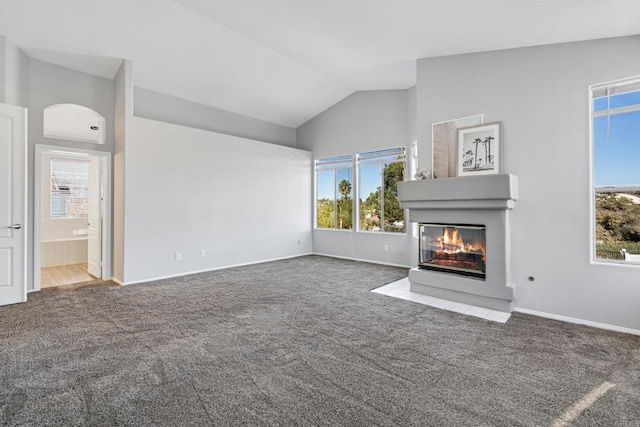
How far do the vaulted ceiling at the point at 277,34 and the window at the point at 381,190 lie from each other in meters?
1.47

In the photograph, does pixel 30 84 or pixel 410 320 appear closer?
pixel 410 320

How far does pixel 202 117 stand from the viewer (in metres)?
6.40

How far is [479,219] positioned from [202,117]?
18.0ft

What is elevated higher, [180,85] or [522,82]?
[180,85]

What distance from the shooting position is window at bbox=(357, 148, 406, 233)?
Result: 21.5 ft

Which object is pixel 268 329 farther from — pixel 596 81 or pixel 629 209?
pixel 596 81

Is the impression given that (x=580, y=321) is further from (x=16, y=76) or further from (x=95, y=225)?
(x=16, y=76)

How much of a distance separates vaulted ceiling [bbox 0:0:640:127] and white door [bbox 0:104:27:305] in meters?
1.28

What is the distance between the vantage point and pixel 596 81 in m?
3.27

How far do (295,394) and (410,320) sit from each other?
1809 mm

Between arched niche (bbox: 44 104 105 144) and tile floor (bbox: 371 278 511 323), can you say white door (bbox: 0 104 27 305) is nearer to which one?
arched niche (bbox: 44 104 105 144)

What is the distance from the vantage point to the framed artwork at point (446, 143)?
165 inches

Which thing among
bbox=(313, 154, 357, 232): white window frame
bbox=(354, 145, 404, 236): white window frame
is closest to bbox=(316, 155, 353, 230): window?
bbox=(313, 154, 357, 232): white window frame

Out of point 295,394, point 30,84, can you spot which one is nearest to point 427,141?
point 295,394
